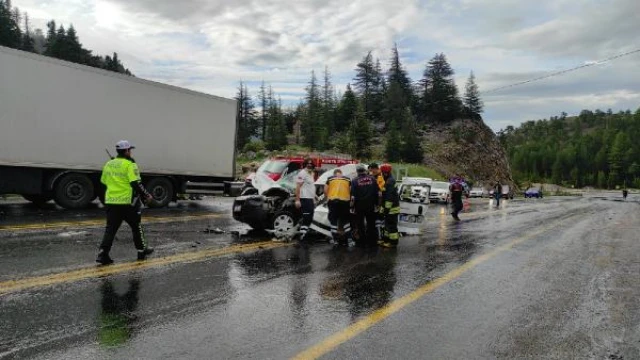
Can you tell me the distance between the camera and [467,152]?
9244 centimetres

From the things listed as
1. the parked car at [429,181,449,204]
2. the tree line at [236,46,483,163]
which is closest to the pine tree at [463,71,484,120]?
the tree line at [236,46,483,163]

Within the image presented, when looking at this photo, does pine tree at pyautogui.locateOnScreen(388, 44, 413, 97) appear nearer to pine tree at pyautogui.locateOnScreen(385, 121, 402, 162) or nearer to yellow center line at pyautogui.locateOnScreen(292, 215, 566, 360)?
pine tree at pyautogui.locateOnScreen(385, 121, 402, 162)

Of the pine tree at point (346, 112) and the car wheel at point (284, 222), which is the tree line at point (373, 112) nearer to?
the pine tree at point (346, 112)

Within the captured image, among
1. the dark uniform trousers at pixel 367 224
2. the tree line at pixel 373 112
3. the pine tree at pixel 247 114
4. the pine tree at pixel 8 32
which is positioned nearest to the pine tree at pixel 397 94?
the tree line at pixel 373 112

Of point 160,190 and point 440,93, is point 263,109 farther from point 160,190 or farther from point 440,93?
point 160,190

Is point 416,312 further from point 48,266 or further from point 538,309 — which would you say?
point 48,266

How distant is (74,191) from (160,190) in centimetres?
278

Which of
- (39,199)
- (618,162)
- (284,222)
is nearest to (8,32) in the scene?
(39,199)

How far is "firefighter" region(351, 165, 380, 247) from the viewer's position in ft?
32.6

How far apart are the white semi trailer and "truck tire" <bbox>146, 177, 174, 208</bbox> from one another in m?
0.03

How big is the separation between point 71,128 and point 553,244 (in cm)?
1288

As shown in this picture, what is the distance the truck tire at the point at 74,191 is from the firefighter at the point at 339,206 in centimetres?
829

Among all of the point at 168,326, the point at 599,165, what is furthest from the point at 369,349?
the point at 599,165

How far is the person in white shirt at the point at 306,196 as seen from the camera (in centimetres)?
1012
